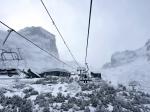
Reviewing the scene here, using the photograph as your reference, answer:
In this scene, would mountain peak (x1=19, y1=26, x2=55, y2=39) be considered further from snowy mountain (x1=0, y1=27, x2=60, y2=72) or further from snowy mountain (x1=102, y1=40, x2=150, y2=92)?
snowy mountain (x1=102, y1=40, x2=150, y2=92)

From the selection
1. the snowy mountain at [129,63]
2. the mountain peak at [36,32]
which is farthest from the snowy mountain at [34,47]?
the snowy mountain at [129,63]

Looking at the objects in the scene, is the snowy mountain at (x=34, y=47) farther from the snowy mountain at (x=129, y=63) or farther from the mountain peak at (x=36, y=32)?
the snowy mountain at (x=129, y=63)

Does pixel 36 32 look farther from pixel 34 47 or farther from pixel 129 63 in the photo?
pixel 129 63

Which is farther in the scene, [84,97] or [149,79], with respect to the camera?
[149,79]

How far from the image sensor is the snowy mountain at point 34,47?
76.0 m

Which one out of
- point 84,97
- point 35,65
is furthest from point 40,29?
point 84,97

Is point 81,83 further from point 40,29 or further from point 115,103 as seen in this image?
point 40,29

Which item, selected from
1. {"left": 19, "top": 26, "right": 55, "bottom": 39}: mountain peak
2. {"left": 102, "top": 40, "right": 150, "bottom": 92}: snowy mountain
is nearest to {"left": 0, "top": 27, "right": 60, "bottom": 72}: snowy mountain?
{"left": 19, "top": 26, "right": 55, "bottom": 39}: mountain peak

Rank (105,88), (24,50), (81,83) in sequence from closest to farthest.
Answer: (105,88), (81,83), (24,50)

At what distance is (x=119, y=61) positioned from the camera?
427ft

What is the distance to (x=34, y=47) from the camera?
94.7m

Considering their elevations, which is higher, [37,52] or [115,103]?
[37,52]

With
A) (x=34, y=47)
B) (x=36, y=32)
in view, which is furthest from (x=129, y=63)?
(x=34, y=47)

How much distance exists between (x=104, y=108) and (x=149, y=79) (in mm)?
54421
